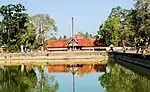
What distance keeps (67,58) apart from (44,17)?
33.5 m

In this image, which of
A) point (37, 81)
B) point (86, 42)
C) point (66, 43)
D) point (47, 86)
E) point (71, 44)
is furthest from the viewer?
point (66, 43)

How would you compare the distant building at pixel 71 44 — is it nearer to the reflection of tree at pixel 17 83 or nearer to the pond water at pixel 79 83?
the pond water at pixel 79 83

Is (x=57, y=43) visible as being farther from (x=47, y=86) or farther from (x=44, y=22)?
(x=47, y=86)

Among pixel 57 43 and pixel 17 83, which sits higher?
pixel 57 43

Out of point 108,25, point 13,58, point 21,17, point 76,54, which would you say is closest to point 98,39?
point 108,25

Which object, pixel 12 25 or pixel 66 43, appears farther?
pixel 66 43

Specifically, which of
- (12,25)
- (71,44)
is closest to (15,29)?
(12,25)

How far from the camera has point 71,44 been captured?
9844 centimetres

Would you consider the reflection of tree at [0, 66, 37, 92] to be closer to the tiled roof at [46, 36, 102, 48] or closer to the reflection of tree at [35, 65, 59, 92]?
the reflection of tree at [35, 65, 59, 92]

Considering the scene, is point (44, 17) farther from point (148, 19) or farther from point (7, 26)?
point (148, 19)

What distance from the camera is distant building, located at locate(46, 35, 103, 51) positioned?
3888 inches

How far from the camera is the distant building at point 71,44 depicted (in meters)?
98.8

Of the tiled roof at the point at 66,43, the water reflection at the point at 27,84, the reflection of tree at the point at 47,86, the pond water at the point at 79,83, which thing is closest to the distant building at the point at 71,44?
the tiled roof at the point at 66,43

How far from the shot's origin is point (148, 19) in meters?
75.6
